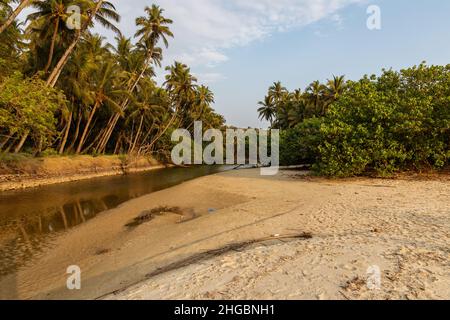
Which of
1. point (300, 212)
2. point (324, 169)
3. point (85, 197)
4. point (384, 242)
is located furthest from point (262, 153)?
point (384, 242)

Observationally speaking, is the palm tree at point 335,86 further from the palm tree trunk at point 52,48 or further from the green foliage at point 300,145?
the palm tree trunk at point 52,48

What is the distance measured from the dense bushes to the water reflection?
41.6ft

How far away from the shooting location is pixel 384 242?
5.12 meters

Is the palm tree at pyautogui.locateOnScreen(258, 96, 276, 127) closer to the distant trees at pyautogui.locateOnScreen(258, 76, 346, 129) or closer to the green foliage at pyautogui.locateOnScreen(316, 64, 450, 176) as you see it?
the distant trees at pyautogui.locateOnScreen(258, 76, 346, 129)

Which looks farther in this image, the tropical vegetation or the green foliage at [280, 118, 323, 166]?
the green foliage at [280, 118, 323, 166]

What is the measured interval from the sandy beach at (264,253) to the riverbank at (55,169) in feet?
37.1

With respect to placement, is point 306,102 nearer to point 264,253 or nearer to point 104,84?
point 104,84

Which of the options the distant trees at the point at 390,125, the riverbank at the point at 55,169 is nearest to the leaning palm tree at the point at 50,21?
the riverbank at the point at 55,169

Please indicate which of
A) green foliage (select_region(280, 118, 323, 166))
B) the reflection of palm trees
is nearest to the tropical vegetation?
the reflection of palm trees

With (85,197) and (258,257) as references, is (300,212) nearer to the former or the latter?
(258,257)

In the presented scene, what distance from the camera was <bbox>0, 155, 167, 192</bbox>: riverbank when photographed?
17.2 m

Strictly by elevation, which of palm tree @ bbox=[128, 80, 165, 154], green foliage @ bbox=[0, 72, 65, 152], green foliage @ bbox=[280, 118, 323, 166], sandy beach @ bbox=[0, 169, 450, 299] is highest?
palm tree @ bbox=[128, 80, 165, 154]
